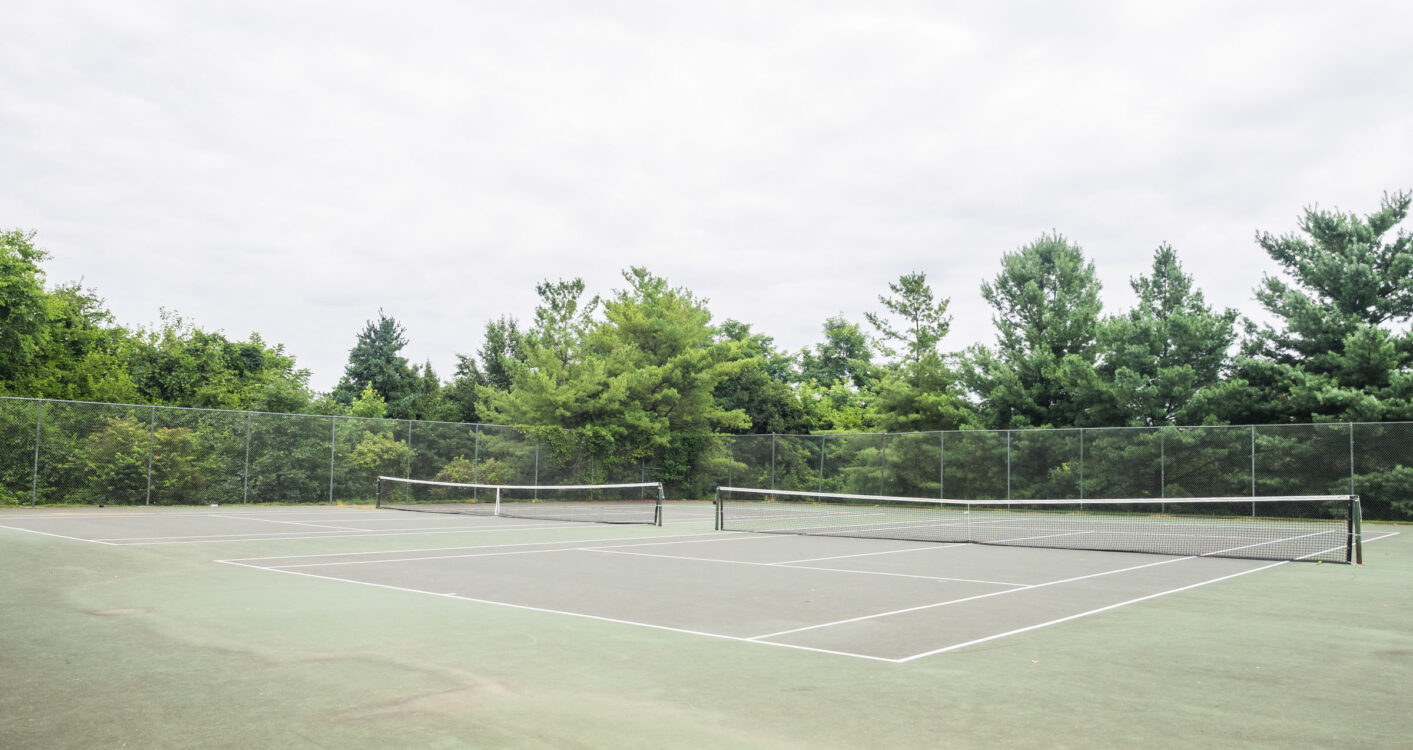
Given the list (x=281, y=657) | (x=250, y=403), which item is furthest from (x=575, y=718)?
(x=250, y=403)

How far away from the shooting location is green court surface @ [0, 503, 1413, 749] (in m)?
4.27

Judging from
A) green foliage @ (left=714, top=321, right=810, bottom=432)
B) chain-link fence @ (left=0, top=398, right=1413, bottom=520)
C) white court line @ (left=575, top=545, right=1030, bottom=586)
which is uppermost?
green foliage @ (left=714, top=321, right=810, bottom=432)

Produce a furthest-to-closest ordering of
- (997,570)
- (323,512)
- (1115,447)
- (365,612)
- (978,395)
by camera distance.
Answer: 1. (978,395)
2. (1115,447)
3. (323,512)
4. (997,570)
5. (365,612)

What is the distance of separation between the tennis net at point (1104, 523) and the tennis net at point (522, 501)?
289 centimetres

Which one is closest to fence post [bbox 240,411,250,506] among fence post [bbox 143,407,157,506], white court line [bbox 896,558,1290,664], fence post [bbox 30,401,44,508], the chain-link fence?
the chain-link fence

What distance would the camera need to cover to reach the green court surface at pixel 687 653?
4.27m

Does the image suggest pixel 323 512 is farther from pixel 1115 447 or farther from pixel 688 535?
pixel 1115 447

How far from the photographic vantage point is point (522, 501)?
3128cm

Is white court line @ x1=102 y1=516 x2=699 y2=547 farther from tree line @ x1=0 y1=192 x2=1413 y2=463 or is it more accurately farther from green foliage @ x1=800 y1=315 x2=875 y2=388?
green foliage @ x1=800 y1=315 x2=875 y2=388

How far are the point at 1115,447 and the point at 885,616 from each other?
2100 centimetres

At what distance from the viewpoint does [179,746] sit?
388 centimetres

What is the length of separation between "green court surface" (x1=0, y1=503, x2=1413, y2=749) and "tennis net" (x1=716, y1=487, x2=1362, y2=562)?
9.78ft

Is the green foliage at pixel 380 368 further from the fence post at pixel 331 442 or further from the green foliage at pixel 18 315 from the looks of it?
the fence post at pixel 331 442

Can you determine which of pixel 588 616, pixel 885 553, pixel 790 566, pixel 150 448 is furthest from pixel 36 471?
pixel 588 616
